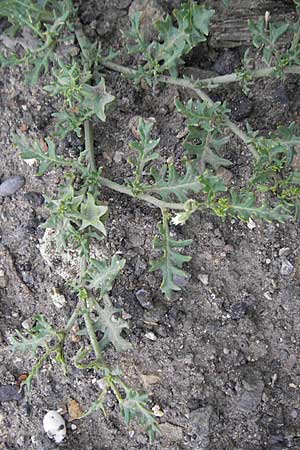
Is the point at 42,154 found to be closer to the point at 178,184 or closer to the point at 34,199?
the point at 34,199

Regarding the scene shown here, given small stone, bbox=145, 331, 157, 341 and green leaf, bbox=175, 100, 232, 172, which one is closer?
green leaf, bbox=175, 100, 232, 172

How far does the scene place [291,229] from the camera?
3055mm

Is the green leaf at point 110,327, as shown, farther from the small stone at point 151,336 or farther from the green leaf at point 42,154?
the green leaf at point 42,154

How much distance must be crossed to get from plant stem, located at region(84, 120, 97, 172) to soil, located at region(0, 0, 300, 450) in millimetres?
146

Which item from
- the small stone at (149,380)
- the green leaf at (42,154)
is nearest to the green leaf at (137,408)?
the small stone at (149,380)

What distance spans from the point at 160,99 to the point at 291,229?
83cm

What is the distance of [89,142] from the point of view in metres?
2.94

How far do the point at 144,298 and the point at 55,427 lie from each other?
680mm

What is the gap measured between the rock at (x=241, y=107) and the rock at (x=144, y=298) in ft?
2.88

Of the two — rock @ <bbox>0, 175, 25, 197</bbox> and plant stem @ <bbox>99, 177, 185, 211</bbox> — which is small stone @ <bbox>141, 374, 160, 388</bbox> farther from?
rock @ <bbox>0, 175, 25, 197</bbox>

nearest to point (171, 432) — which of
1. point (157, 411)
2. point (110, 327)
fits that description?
point (157, 411)

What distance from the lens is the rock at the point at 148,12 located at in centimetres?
306

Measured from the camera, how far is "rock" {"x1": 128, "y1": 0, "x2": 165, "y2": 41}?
3.06 meters

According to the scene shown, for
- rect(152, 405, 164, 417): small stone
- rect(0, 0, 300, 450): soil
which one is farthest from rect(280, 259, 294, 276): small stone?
rect(152, 405, 164, 417): small stone
